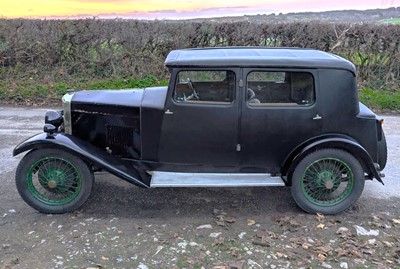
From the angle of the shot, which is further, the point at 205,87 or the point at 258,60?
the point at 205,87

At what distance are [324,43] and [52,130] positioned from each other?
350 inches

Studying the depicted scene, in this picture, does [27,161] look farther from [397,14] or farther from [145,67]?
[397,14]

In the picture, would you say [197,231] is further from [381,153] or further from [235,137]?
[381,153]

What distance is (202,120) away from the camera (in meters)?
4.59

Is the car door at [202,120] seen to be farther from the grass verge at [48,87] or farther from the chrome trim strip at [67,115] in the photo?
the grass verge at [48,87]

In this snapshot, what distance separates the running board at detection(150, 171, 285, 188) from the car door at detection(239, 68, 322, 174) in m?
0.12

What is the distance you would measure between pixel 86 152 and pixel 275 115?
82.2 inches

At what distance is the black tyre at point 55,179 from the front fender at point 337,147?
89.5 inches

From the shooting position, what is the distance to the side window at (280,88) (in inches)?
182

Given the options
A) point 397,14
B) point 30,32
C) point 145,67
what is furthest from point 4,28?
point 397,14

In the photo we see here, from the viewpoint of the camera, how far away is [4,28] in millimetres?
11242

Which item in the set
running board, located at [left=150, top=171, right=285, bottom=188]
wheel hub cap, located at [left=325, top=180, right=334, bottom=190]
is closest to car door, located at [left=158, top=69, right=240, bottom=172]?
running board, located at [left=150, top=171, right=285, bottom=188]

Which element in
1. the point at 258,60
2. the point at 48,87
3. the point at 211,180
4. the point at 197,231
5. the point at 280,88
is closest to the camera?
the point at 197,231

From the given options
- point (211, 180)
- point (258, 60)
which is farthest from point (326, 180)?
point (258, 60)
